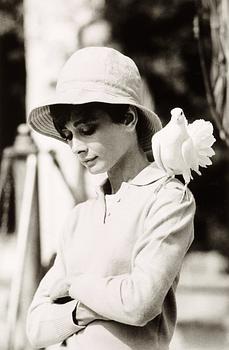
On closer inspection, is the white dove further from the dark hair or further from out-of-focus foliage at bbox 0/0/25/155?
out-of-focus foliage at bbox 0/0/25/155

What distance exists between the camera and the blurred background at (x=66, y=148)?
6.33ft

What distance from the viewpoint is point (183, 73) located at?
88.7 inches

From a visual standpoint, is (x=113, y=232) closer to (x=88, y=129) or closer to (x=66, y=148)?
(x=88, y=129)

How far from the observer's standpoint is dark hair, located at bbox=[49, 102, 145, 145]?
2.84 ft

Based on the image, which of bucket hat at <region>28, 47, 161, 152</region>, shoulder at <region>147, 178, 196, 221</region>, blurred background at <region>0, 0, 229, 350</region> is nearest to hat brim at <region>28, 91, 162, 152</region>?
bucket hat at <region>28, 47, 161, 152</region>

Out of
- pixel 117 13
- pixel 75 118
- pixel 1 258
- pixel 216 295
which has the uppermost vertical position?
pixel 75 118

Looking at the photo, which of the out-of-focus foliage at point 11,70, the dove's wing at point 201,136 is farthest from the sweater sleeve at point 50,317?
the out-of-focus foliage at point 11,70

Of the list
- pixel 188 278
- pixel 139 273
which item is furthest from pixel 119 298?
pixel 188 278

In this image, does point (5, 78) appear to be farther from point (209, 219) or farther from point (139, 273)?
point (139, 273)

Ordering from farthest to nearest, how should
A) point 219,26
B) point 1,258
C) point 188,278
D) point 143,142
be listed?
1. point 188,278
2. point 1,258
3. point 219,26
4. point 143,142

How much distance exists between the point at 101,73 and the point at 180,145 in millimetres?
Result: 137

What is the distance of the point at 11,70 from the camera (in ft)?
7.30

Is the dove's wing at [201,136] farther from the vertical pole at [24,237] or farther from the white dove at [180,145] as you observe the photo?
the vertical pole at [24,237]

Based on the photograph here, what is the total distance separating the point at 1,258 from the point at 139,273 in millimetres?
1451
